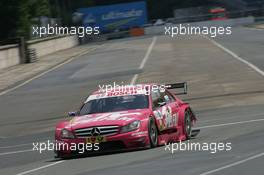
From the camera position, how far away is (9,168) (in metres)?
15.6

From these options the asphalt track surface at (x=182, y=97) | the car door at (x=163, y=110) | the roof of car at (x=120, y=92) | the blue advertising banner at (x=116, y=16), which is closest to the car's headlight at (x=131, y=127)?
the asphalt track surface at (x=182, y=97)

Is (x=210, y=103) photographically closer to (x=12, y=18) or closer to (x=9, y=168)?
(x=9, y=168)

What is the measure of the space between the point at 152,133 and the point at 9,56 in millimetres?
47112

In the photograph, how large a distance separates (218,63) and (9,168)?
30134 mm

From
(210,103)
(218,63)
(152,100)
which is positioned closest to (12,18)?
(218,63)

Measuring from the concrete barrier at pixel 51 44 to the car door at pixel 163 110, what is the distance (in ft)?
171

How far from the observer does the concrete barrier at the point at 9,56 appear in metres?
59.6

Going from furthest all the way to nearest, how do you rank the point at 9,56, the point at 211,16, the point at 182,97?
the point at 211,16 → the point at 9,56 → the point at 182,97

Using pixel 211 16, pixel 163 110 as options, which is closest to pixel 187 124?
pixel 163 110

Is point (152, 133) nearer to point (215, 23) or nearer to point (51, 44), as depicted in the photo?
point (51, 44)

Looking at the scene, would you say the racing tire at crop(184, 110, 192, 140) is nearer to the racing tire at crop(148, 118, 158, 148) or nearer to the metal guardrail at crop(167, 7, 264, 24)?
the racing tire at crop(148, 118, 158, 148)

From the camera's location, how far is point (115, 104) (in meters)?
16.5

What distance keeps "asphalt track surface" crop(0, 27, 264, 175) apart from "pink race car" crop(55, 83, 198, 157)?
27cm

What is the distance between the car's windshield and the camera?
53.7ft
